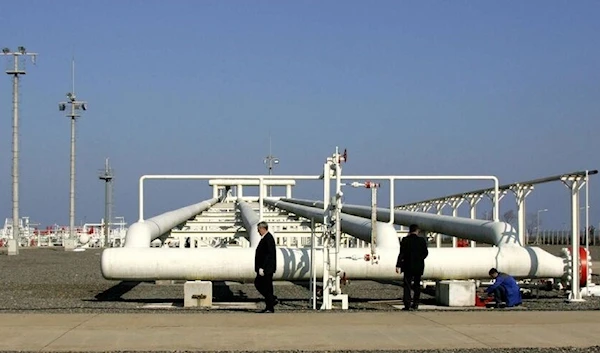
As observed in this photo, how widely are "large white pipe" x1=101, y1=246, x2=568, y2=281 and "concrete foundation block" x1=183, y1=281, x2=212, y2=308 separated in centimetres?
22

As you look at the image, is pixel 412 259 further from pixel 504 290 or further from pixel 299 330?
pixel 299 330

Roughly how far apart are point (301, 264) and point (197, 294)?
1.66 m

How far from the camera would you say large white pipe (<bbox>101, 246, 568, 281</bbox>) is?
14891mm

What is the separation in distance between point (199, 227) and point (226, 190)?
24297mm

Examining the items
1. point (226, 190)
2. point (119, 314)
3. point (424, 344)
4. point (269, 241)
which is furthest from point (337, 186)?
point (226, 190)

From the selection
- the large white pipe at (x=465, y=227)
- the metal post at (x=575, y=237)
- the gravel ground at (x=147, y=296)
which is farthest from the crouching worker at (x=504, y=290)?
the large white pipe at (x=465, y=227)

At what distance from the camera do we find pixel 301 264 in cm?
1531

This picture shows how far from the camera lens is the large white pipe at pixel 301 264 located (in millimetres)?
14891

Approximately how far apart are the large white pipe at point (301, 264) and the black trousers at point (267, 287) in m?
0.65

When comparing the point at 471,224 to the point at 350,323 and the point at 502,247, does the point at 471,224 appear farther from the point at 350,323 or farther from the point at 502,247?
the point at 350,323

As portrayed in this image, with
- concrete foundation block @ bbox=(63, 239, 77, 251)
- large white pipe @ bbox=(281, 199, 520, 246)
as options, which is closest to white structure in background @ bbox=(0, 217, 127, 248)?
concrete foundation block @ bbox=(63, 239, 77, 251)

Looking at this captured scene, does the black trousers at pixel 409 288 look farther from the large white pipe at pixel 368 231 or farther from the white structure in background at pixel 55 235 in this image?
the white structure in background at pixel 55 235

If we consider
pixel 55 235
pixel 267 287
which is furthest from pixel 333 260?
pixel 55 235

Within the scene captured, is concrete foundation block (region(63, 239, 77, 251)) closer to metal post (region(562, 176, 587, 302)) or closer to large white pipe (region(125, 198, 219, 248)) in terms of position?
large white pipe (region(125, 198, 219, 248))
